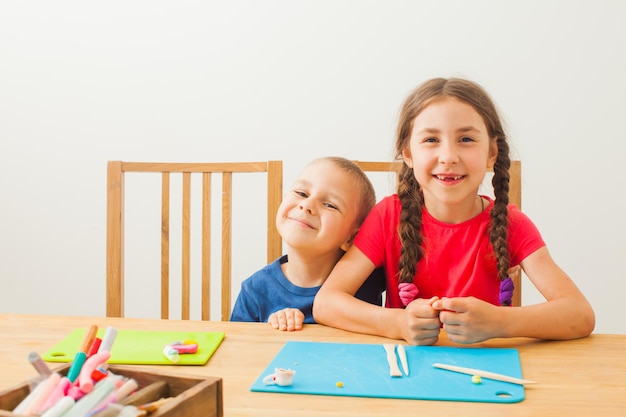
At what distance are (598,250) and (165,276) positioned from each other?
5.72ft

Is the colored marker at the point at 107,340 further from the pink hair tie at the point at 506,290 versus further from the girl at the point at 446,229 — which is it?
the pink hair tie at the point at 506,290

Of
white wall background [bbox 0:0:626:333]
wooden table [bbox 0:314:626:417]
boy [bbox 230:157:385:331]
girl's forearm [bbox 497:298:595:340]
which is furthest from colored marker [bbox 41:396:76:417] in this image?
white wall background [bbox 0:0:626:333]

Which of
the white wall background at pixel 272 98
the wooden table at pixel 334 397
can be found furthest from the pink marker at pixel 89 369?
the white wall background at pixel 272 98

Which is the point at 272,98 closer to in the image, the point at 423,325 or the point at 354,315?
the point at 354,315

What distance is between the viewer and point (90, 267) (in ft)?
9.70

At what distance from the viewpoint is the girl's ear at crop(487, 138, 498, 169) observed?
146 cm

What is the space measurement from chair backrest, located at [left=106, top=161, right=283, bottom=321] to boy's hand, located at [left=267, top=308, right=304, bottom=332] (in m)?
0.38

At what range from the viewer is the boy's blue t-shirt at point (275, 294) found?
1493 mm

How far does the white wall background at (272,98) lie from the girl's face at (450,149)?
4.27ft

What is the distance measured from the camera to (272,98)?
2.79m

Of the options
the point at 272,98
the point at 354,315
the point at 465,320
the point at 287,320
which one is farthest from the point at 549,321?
the point at 272,98

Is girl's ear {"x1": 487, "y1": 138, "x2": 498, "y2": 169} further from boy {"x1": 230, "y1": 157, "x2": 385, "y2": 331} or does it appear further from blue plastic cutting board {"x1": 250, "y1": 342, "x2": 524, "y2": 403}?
blue plastic cutting board {"x1": 250, "y1": 342, "x2": 524, "y2": 403}

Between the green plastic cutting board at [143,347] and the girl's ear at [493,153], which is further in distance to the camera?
the girl's ear at [493,153]

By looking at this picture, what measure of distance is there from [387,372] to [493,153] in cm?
68
